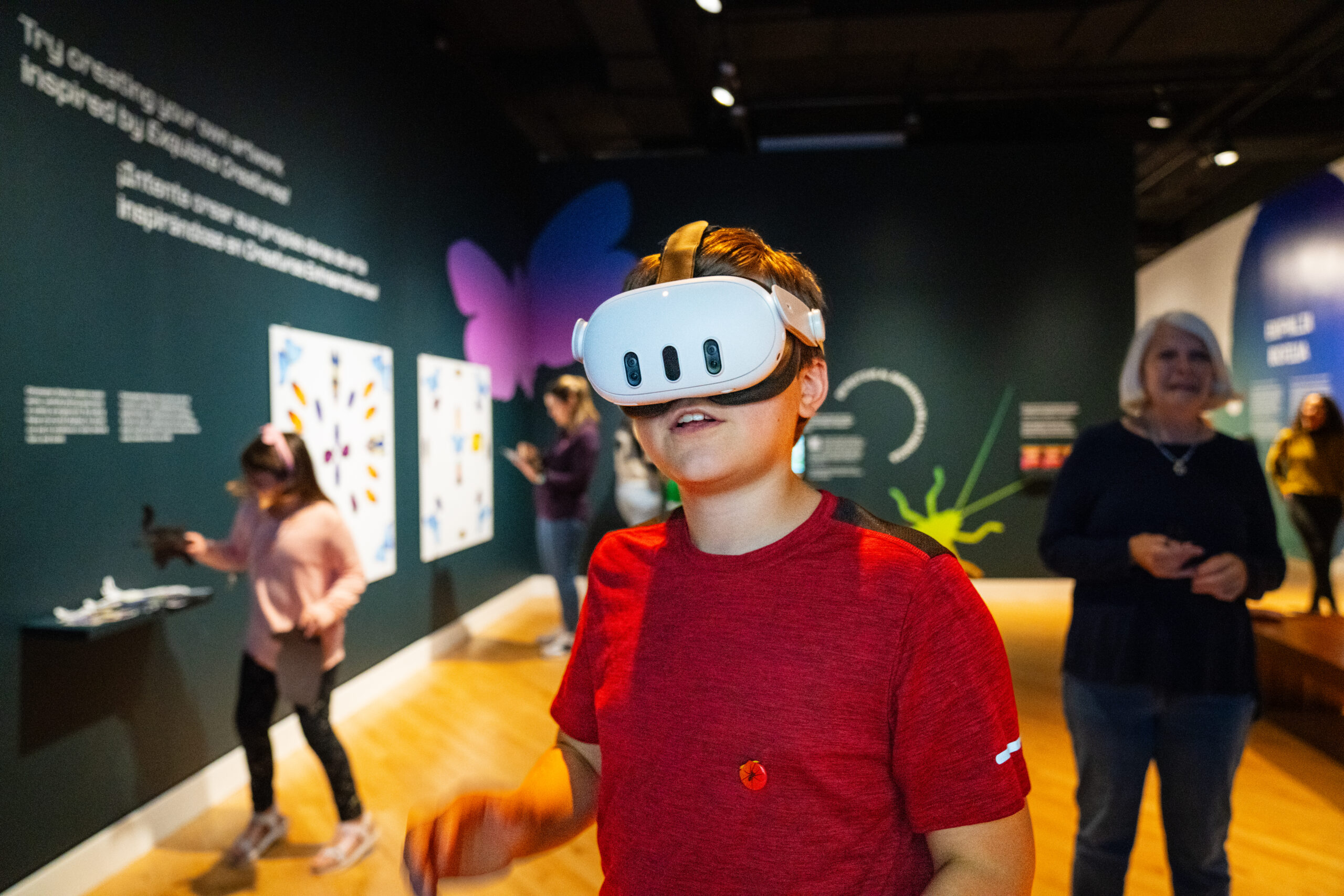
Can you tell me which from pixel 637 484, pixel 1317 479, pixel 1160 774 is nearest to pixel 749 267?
pixel 1160 774

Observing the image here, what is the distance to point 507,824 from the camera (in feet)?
2.67

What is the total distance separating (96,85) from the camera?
251cm

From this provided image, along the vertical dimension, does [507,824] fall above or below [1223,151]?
below

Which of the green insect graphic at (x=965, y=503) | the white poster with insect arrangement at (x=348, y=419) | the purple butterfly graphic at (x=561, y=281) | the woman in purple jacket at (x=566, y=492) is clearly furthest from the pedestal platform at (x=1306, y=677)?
the purple butterfly graphic at (x=561, y=281)

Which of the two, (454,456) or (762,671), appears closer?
(762,671)

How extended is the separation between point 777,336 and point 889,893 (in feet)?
1.63

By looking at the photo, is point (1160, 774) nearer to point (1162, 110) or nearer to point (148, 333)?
point (148, 333)

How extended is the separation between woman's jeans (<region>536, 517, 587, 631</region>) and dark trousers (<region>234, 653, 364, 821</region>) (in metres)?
2.37

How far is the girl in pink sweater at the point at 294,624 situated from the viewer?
2541 millimetres

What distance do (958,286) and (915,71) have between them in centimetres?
176

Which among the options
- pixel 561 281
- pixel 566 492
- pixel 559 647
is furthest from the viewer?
pixel 561 281

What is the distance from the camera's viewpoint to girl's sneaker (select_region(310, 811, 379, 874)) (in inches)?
100

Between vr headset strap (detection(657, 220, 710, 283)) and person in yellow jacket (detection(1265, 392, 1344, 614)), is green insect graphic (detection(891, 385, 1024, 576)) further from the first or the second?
vr headset strap (detection(657, 220, 710, 283))

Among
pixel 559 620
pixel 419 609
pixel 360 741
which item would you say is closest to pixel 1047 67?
pixel 559 620
